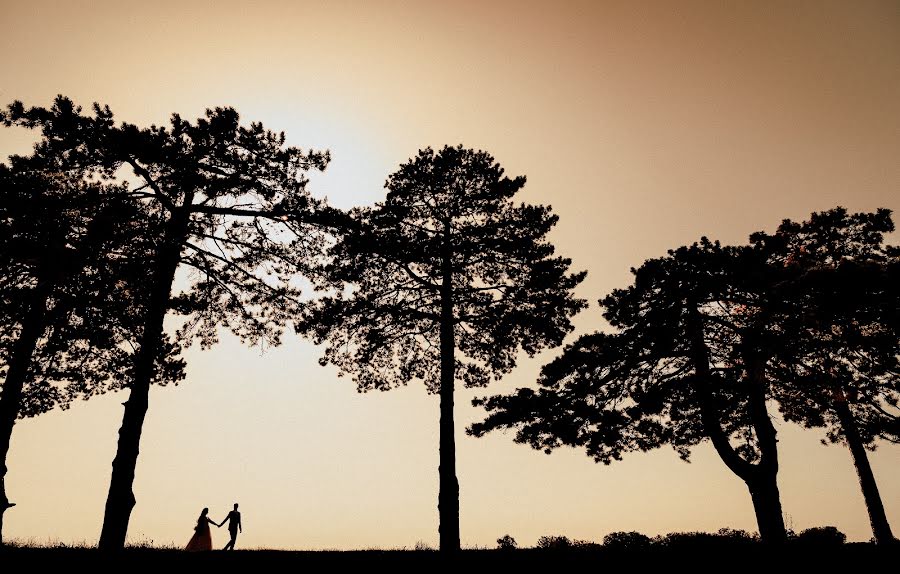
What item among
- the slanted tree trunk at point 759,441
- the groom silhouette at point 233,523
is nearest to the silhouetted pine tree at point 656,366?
the slanted tree trunk at point 759,441

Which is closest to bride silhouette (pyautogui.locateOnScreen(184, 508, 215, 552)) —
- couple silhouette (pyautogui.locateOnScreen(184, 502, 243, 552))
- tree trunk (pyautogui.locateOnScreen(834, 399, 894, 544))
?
couple silhouette (pyautogui.locateOnScreen(184, 502, 243, 552))

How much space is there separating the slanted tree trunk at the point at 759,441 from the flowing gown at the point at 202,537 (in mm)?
15456

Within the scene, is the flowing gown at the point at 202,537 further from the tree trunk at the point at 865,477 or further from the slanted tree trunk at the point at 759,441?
the tree trunk at the point at 865,477

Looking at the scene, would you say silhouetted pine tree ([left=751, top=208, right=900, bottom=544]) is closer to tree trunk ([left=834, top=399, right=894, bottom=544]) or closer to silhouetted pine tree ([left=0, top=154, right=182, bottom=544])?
tree trunk ([left=834, top=399, right=894, bottom=544])

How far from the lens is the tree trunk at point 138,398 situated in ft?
37.6

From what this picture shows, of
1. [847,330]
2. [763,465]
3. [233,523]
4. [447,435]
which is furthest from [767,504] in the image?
[233,523]

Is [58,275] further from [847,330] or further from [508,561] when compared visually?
[847,330]

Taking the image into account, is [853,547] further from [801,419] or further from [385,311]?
[385,311]

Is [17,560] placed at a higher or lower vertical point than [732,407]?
lower

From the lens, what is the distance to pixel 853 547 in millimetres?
12016

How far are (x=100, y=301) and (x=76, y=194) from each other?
283 cm

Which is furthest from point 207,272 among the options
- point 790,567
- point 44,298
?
point 790,567

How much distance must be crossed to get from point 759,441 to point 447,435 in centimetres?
850

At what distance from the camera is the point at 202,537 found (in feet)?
55.4
